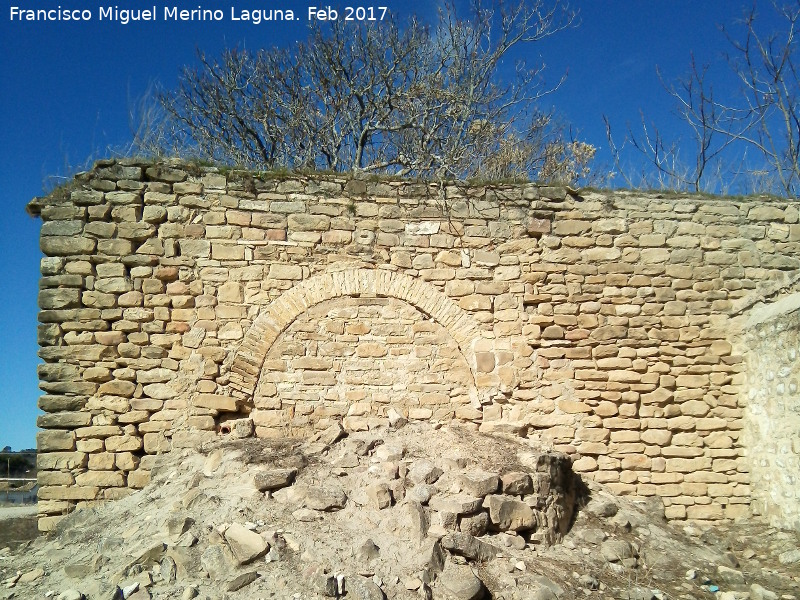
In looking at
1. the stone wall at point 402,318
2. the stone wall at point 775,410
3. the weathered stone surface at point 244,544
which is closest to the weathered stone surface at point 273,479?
the weathered stone surface at point 244,544

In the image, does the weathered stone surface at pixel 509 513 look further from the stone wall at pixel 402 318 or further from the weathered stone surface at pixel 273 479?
the weathered stone surface at pixel 273 479

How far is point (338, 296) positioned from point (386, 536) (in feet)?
8.45

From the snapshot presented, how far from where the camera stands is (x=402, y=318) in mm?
6770

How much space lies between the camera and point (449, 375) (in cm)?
673

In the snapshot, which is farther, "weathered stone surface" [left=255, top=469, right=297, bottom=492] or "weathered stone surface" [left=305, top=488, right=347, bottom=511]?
"weathered stone surface" [left=255, top=469, right=297, bottom=492]

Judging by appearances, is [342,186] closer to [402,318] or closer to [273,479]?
[402,318]

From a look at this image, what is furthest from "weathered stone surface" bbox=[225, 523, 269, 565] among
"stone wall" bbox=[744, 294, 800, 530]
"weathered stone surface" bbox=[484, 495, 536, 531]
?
"stone wall" bbox=[744, 294, 800, 530]

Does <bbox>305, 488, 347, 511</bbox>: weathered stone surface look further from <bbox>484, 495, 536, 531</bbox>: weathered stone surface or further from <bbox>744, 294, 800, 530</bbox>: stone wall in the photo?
<bbox>744, 294, 800, 530</bbox>: stone wall

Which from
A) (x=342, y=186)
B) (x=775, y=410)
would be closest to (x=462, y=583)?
(x=775, y=410)

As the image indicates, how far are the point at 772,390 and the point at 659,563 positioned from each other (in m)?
2.13

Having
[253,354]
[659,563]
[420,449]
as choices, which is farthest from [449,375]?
[659,563]

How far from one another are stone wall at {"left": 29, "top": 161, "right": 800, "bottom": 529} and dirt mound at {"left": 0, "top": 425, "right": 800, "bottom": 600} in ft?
1.33

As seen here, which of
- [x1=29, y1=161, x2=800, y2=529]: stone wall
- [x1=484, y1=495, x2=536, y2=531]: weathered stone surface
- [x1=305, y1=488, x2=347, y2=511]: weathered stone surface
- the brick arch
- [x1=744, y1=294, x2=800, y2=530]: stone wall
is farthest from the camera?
the brick arch

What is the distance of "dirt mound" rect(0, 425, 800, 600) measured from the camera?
15.2ft
